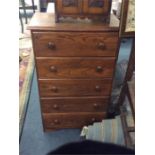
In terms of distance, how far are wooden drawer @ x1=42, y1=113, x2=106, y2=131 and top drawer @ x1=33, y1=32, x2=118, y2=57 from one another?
0.59 metres

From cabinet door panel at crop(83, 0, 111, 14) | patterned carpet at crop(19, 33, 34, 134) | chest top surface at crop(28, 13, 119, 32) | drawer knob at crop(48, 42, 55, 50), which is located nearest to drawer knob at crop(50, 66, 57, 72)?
drawer knob at crop(48, 42, 55, 50)

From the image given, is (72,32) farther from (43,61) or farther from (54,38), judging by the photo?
(43,61)

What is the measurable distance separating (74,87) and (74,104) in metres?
0.18

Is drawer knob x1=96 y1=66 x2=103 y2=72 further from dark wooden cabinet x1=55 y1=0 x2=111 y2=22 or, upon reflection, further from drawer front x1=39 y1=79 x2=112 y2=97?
dark wooden cabinet x1=55 y1=0 x2=111 y2=22

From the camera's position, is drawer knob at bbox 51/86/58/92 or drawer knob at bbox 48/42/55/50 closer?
drawer knob at bbox 48/42/55/50

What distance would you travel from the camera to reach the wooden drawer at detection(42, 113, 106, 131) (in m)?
1.73

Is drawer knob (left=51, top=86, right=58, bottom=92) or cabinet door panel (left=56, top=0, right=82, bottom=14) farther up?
cabinet door panel (left=56, top=0, right=82, bottom=14)

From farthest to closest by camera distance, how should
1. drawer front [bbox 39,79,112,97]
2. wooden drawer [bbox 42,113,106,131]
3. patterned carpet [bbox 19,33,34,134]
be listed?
patterned carpet [bbox 19,33,34,134]
wooden drawer [bbox 42,113,106,131]
drawer front [bbox 39,79,112,97]

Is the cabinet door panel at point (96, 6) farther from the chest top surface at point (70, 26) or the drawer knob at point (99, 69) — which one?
the drawer knob at point (99, 69)

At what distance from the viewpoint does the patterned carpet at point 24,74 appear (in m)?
2.04
